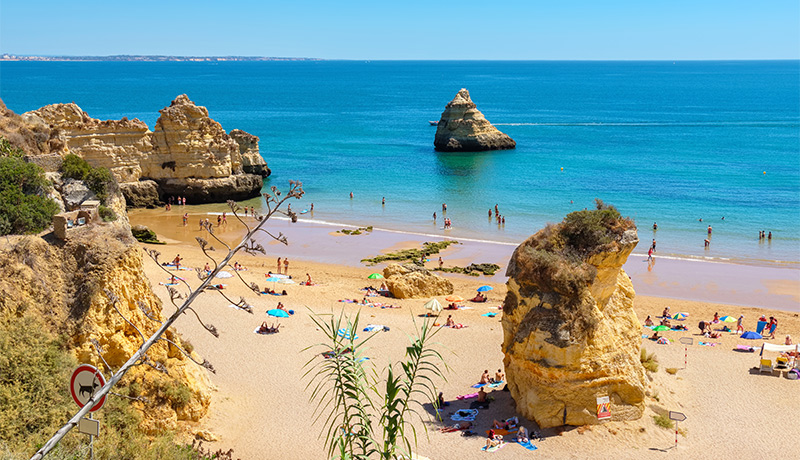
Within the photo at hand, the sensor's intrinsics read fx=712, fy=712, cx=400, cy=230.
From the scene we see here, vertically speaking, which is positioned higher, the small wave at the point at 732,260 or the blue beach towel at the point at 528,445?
the small wave at the point at 732,260

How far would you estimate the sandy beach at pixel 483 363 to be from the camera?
1706 cm

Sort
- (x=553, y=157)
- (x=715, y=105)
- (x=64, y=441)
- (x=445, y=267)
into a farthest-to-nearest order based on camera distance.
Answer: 1. (x=715, y=105)
2. (x=553, y=157)
3. (x=445, y=267)
4. (x=64, y=441)

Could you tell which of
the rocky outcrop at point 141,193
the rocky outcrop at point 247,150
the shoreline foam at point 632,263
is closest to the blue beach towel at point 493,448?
the shoreline foam at point 632,263

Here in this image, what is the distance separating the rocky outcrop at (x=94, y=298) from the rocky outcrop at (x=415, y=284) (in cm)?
1391

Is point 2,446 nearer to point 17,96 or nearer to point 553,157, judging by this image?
point 553,157

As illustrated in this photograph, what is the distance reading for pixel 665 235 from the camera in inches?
1631

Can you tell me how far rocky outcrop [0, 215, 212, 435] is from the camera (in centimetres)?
1500

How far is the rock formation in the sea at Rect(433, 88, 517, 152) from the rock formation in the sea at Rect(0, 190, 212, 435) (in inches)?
2417

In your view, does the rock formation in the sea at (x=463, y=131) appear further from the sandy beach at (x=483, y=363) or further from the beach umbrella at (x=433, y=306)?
the beach umbrella at (x=433, y=306)

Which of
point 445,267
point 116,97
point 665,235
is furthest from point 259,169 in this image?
point 116,97

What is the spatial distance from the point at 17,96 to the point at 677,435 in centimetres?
14051

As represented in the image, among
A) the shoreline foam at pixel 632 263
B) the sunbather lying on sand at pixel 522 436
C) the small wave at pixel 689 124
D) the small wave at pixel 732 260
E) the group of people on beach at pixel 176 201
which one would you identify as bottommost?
the sunbather lying on sand at pixel 522 436

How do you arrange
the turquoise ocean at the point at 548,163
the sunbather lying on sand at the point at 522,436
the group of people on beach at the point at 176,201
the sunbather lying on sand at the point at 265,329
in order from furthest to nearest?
the group of people on beach at the point at 176,201, the turquoise ocean at the point at 548,163, the sunbather lying on sand at the point at 265,329, the sunbather lying on sand at the point at 522,436

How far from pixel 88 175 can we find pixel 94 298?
358 inches
